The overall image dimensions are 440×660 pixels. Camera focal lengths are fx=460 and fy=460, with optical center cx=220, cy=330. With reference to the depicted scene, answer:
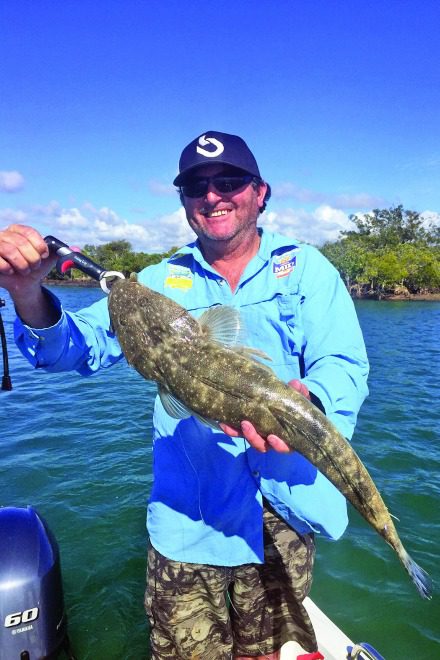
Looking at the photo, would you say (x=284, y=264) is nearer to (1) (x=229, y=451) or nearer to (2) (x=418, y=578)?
(1) (x=229, y=451)

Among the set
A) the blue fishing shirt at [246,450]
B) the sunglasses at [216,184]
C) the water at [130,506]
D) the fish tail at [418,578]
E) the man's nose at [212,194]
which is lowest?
the water at [130,506]

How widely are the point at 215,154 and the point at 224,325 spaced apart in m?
1.68

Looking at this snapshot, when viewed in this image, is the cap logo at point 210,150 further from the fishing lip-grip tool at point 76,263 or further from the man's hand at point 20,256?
the man's hand at point 20,256

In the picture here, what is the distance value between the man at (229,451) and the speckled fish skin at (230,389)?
63 centimetres

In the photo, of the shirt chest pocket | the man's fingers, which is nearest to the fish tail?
the shirt chest pocket

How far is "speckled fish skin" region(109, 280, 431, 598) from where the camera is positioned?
123 inches

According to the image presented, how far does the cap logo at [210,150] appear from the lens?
4.12 meters

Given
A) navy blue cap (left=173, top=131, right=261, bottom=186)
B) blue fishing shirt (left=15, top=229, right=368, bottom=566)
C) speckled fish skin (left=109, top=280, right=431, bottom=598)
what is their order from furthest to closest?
navy blue cap (left=173, top=131, right=261, bottom=186), blue fishing shirt (left=15, top=229, right=368, bottom=566), speckled fish skin (left=109, top=280, right=431, bottom=598)

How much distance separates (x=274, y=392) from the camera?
3129 mm

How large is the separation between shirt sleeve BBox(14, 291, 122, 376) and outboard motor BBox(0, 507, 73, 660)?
203 centimetres

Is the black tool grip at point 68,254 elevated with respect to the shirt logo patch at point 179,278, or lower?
elevated

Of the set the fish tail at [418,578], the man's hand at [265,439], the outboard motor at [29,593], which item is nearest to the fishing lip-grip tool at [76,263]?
the man's hand at [265,439]

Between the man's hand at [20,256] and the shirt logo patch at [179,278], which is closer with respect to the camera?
the man's hand at [20,256]

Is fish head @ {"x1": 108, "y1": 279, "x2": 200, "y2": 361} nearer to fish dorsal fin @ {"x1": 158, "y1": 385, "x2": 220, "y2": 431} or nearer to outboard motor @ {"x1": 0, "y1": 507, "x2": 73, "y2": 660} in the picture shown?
fish dorsal fin @ {"x1": 158, "y1": 385, "x2": 220, "y2": 431}
